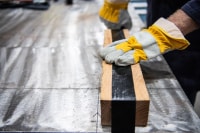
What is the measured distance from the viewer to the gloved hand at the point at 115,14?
1.28 m

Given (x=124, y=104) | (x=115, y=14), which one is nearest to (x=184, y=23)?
(x=124, y=104)

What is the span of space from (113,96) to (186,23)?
0.39 m

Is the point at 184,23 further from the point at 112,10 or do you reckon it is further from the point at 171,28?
the point at 112,10

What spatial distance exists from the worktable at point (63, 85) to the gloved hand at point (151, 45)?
0.36 ft

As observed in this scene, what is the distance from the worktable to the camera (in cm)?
69

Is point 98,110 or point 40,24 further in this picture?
point 40,24

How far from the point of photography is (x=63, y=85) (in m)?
0.88

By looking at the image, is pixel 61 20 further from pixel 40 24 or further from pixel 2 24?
pixel 2 24

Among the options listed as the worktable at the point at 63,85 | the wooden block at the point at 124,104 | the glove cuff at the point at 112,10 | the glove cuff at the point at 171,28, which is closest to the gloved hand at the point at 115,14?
the glove cuff at the point at 112,10

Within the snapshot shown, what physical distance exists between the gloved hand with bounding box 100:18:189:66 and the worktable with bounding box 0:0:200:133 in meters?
0.11

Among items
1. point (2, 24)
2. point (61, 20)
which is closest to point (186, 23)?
point (61, 20)

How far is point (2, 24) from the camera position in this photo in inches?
64.4

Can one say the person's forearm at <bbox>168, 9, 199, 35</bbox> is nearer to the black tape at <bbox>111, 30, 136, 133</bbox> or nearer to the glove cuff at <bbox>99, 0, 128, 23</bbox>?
the black tape at <bbox>111, 30, 136, 133</bbox>

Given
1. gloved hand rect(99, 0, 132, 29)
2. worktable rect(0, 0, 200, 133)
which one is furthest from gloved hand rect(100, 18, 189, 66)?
gloved hand rect(99, 0, 132, 29)
